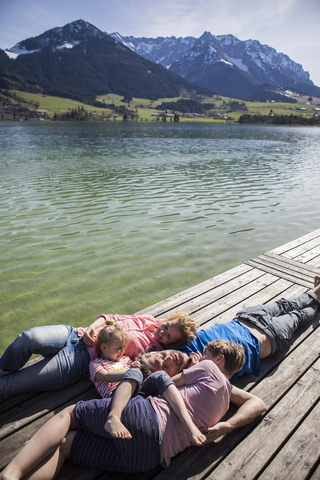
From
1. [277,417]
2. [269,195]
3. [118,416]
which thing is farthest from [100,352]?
[269,195]

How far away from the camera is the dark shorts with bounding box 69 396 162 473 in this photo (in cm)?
278

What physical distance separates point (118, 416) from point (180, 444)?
69 centimetres

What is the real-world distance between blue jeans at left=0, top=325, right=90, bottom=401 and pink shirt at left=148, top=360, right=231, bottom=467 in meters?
1.28

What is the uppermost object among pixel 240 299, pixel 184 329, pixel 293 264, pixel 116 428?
pixel 184 329

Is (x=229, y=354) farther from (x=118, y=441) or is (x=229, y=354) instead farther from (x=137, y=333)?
(x=118, y=441)

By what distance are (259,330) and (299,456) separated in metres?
1.78

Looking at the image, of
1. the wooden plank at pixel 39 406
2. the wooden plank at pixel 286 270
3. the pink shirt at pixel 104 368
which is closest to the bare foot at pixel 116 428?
the pink shirt at pixel 104 368

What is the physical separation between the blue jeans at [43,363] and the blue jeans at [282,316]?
2.68 metres

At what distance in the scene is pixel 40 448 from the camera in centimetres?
270

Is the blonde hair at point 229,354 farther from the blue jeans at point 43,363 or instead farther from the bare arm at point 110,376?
the blue jeans at point 43,363

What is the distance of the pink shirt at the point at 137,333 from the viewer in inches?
164

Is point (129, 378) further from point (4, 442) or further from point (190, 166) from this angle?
point (190, 166)

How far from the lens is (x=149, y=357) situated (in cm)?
373

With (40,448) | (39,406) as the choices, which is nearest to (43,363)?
(39,406)
